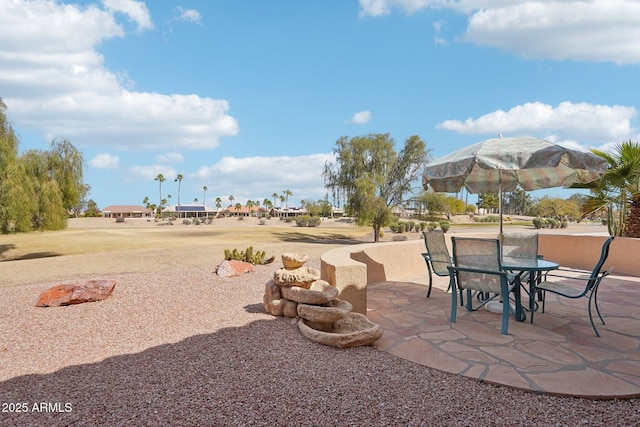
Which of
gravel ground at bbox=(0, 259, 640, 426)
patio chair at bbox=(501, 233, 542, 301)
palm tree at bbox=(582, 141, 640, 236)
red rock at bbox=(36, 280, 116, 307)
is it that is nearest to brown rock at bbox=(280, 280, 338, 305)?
gravel ground at bbox=(0, 259, 640, 426)

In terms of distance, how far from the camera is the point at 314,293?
13.8 ft

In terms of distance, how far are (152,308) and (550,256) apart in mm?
9060

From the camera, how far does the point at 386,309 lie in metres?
5.20

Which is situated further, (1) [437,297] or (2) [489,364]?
(1) [437,297]

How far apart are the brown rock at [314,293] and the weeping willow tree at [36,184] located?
14.1m

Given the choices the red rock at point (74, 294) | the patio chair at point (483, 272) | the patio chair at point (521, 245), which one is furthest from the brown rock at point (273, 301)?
→ the patio chair at point (521, 245)

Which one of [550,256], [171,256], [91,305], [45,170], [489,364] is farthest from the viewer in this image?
[45,170]

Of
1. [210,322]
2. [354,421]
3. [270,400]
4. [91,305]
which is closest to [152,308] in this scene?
[91,305]

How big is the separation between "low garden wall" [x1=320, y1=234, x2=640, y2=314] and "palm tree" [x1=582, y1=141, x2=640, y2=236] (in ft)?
3.19

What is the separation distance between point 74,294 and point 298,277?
145 inches

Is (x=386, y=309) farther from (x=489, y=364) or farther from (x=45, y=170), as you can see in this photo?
(x=45, y=170)

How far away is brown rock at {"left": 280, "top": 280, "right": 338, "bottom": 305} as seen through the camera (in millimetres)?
4188

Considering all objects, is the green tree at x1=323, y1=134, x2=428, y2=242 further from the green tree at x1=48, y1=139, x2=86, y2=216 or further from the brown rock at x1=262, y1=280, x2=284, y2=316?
the brown rock at x1=262, y1=280, x2=284, y2=316

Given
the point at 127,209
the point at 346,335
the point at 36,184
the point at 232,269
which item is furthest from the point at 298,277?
the point at 127,209
